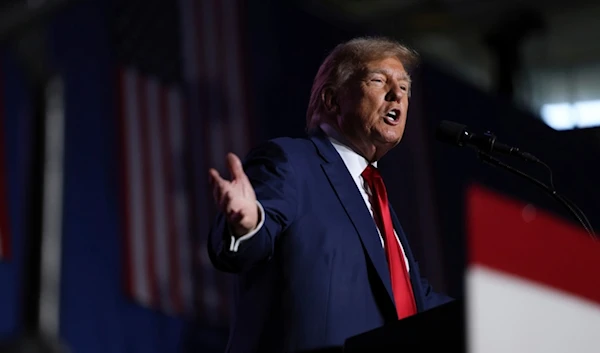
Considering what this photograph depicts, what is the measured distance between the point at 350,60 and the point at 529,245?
35.2 inches

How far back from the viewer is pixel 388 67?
1.72 meters

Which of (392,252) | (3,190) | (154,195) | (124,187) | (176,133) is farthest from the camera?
(176,133)

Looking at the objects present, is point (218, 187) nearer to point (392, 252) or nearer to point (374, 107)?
point (392, 252)

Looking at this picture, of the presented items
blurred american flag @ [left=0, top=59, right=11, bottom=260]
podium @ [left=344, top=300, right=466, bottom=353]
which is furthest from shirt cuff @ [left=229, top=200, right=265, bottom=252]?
blurred american flag @ [left=0, top=59, right=11, bottom=260]

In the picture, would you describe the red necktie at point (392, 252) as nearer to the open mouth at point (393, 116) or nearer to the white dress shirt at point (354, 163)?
the white dress shirt at point (354, 163)

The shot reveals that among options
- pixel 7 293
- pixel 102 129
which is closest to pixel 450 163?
pixel 102 129

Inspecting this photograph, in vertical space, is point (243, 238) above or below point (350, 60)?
below

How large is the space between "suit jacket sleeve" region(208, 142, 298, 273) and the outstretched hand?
34 mm

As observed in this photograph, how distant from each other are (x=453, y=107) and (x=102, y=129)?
65.9 inches

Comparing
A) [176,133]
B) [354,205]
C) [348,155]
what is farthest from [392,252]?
[176,133]

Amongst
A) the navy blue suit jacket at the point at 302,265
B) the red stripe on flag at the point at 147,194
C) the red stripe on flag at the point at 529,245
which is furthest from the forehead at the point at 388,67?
the red stripe on flag at the point at 147,194

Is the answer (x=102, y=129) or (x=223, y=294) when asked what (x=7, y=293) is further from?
(x=223, y=294)

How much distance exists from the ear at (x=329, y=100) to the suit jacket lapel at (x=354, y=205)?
124 mm

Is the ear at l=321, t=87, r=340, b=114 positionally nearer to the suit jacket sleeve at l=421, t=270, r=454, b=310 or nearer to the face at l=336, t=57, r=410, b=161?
the face at l=336, t=57, r=410, b=161
